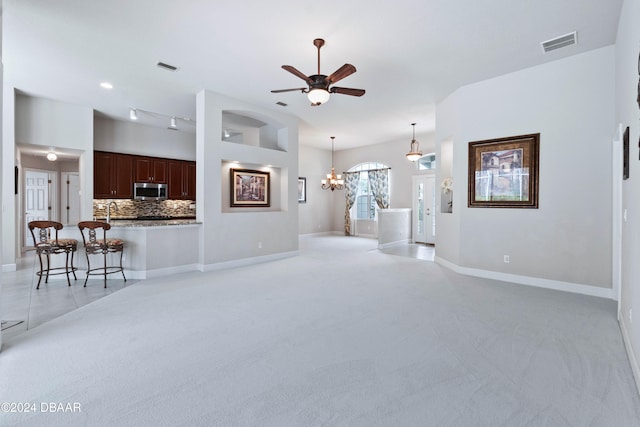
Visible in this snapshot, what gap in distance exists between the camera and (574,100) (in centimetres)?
418

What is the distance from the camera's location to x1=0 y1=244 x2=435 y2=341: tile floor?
3121 mm

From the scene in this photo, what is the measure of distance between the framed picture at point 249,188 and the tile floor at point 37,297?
2.55m

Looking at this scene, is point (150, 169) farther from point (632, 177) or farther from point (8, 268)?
point (632, 177)

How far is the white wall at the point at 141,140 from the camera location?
717 centimetres

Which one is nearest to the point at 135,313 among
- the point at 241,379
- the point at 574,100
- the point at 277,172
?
the point at 241,379

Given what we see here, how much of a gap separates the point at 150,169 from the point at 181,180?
2.67 ft

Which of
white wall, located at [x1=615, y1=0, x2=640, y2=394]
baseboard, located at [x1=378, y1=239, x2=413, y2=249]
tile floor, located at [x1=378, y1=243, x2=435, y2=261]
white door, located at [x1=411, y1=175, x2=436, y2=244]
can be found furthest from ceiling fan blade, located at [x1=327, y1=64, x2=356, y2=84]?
white door, located at [x1=411, y1=175, x2=436, y2=244]

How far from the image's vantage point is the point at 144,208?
7.95m

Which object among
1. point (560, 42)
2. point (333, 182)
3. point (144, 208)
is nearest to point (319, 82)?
point (560, 42)

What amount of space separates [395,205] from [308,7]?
760 centimetres

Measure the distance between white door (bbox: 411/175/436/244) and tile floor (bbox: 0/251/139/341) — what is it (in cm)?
765

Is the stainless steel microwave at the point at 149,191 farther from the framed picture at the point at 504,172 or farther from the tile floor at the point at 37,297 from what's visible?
the framed picture at the point at 504,172

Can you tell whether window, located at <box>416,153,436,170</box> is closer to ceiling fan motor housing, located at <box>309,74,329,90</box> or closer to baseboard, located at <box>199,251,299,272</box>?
baseboard, located at <box>199,251,299,272</box>

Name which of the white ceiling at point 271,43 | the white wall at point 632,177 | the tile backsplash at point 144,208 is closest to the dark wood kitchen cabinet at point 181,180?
the tile backsplash at point 144,208
